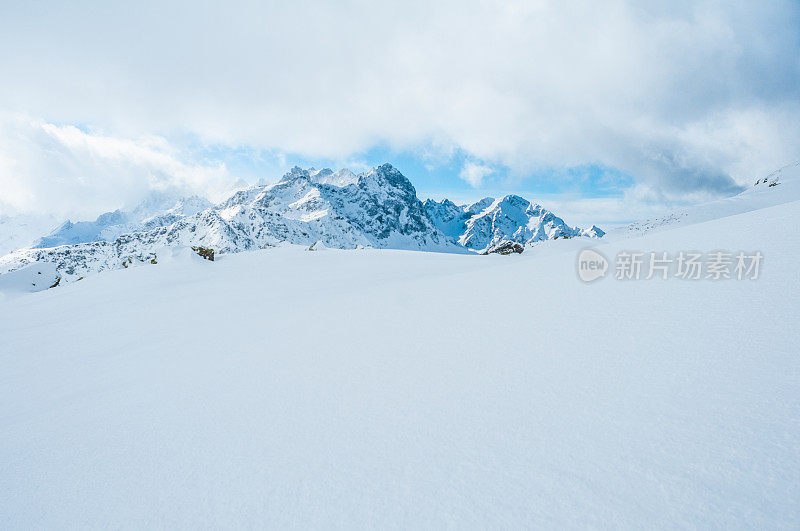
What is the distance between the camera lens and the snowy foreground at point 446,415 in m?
1.69

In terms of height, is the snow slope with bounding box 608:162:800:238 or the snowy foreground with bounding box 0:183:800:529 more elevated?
the snow slope with bounding box 608:162:800:238

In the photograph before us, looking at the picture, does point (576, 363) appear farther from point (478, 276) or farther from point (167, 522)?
point (478, 276)

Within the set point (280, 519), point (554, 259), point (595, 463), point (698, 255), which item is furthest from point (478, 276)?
point (280, 519)

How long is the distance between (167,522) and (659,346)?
357 cm

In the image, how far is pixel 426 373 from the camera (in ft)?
9.97

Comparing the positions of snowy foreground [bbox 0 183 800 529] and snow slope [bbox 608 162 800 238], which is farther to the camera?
snow slope [bbox 608 162 800 238]

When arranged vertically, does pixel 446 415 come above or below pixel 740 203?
below

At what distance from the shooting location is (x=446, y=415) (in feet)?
7.86

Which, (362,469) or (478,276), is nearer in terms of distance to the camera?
(362,469)

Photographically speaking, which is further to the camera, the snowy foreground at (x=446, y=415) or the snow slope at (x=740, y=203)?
the snow slope at (x=740, y=203)

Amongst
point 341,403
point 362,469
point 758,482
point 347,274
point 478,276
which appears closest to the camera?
point 758,482

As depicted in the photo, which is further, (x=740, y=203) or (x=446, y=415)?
(x=740, y=203)

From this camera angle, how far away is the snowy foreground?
5.54ft

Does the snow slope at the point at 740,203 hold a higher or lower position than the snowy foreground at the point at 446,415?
higher
